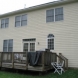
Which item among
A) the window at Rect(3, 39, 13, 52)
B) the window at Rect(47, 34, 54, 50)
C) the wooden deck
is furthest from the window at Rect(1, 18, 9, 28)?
the window at Rect(47, 34, 54, 50)

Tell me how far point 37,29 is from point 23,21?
2264mm

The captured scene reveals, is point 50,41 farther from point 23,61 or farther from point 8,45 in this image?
point 8,45

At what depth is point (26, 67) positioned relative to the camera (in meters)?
9.57

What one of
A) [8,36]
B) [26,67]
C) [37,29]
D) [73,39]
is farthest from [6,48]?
[73,39]

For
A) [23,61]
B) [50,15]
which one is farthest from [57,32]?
[23,61]

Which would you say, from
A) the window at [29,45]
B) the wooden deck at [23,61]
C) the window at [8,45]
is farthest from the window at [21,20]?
the wooden deck at [23,61]

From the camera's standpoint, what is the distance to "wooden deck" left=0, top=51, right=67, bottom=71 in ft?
29.9

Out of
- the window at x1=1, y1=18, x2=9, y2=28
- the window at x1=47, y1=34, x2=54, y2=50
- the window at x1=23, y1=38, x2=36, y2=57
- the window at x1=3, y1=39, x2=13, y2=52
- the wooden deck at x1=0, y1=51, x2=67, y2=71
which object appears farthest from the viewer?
the window at x1=1, y1=18, x2=9, y2=28

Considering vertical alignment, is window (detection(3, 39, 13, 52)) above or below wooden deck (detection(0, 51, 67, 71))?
above

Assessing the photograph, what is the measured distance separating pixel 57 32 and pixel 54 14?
5.86ft

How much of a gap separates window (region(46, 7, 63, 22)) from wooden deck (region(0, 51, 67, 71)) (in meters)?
3.53

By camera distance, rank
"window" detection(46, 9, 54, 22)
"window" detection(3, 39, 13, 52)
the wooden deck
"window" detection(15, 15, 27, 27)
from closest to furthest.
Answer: the wooden deck
"window" detection(46, 9, 54, 22)
"window" detection(15, 15, 27, 27)
"window" detection(3, 39, 13, 52)

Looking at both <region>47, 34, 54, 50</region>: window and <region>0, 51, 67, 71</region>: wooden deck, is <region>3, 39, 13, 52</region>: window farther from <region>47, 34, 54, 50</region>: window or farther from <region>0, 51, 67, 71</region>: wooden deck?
<region>47, 34, 54, 50</region>: window

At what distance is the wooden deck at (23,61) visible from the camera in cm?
910
